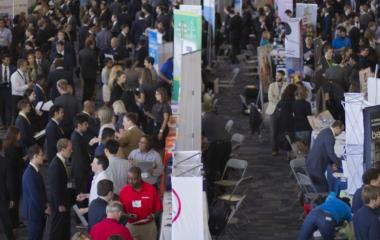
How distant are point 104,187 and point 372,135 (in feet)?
10.7

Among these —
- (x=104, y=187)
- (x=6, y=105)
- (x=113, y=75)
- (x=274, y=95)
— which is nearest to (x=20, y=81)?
(x=6, y=105)

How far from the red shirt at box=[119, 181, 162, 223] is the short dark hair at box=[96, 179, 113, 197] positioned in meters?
0.59

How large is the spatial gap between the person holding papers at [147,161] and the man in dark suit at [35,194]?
132cm

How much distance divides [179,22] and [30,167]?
5129mm

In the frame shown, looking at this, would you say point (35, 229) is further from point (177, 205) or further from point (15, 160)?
point (177, 205)

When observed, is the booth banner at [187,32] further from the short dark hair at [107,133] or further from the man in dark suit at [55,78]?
the short dark hair at [107,133]

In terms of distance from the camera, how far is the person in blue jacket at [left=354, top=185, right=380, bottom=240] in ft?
31.6

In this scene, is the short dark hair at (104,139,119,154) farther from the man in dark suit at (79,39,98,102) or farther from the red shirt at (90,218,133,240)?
the man in dark suit at (79,39,98,102)

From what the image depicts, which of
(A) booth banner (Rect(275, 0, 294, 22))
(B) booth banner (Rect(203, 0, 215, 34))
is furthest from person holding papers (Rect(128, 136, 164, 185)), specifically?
(A) booth banner (Rect(275, 0, 294, 22))

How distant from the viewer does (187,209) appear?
908cm

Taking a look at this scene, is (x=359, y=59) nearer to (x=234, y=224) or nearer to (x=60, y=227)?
(x=234, y=224)

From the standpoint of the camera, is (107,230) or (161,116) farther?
(161,116)

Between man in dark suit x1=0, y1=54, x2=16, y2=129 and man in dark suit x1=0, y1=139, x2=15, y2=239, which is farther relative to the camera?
man in dark suit x1=0, y1=54, x2=16, y2=129

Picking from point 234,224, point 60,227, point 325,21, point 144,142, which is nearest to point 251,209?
point 234,224
